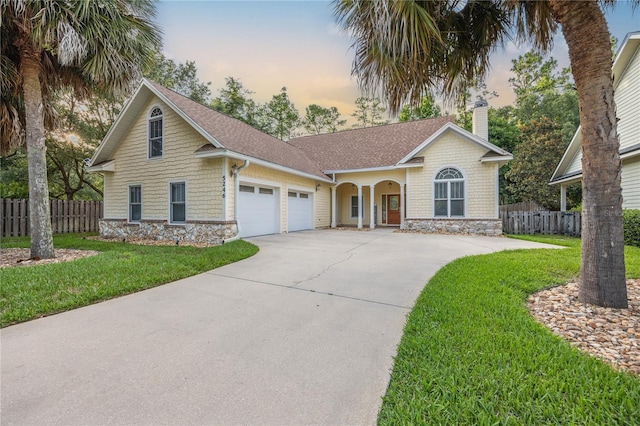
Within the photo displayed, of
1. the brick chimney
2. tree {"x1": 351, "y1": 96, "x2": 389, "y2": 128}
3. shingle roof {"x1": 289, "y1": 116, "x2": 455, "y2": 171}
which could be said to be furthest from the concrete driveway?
tree {"x1": 351, "y1": 96, "x2": 389, "y2": 128}

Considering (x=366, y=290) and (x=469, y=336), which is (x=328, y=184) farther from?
(x=469, y=336)

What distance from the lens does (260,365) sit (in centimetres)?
241

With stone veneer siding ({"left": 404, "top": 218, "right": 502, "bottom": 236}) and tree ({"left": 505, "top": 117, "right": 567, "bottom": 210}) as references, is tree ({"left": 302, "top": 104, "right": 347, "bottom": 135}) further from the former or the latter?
stone veneer siding ({"left": 404, "top": 218, "right": 502, "bottom": 236})

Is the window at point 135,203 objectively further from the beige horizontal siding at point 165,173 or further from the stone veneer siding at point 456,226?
Answer: the stone veneer siding at point 456,226

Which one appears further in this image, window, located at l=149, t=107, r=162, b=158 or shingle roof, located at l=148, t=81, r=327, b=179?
window, located at l=149, t=107, r=162, b=158

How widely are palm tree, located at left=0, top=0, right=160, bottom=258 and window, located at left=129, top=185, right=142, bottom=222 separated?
4.40m

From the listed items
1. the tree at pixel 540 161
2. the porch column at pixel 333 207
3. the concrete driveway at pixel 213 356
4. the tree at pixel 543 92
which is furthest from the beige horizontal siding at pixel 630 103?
the tree at pixel 543 92

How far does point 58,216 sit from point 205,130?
10358mm

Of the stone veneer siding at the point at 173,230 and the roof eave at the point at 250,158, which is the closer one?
the roof eave at the point at 250,158

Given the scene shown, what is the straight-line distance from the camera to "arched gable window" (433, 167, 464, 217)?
1295 centimetres

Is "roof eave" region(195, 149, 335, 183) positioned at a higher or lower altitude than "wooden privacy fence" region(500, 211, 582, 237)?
higher

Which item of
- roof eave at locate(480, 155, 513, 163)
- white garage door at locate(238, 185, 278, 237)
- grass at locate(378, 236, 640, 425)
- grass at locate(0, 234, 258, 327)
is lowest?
grass at locate(378, 236, 640, 425)

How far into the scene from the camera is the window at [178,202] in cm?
1070

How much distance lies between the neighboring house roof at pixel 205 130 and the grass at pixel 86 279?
171 inches
